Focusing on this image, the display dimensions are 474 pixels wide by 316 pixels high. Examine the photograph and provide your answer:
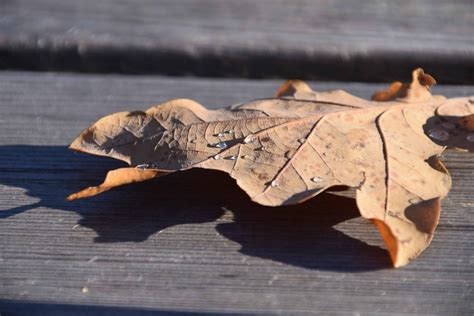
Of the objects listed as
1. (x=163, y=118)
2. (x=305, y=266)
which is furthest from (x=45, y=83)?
(x=305, y=266)

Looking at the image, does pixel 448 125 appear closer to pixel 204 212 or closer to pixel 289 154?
pixel 289 154

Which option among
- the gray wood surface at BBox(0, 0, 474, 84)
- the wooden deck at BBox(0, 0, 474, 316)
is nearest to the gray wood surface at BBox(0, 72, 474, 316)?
the wooden deck at BBox(0, 0, 474, 316)

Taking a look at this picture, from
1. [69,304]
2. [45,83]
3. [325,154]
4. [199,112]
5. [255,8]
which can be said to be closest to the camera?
[69,304]

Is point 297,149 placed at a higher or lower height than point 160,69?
higher

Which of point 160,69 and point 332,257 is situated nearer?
point 332,257

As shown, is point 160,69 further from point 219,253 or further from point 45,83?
point 219,253

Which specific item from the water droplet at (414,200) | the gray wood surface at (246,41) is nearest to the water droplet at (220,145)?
the water droplet at (414,200)

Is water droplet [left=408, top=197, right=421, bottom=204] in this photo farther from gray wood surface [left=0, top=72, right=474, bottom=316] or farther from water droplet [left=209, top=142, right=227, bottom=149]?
water droplet [left=209, top=142, right=227, bottom=149]
